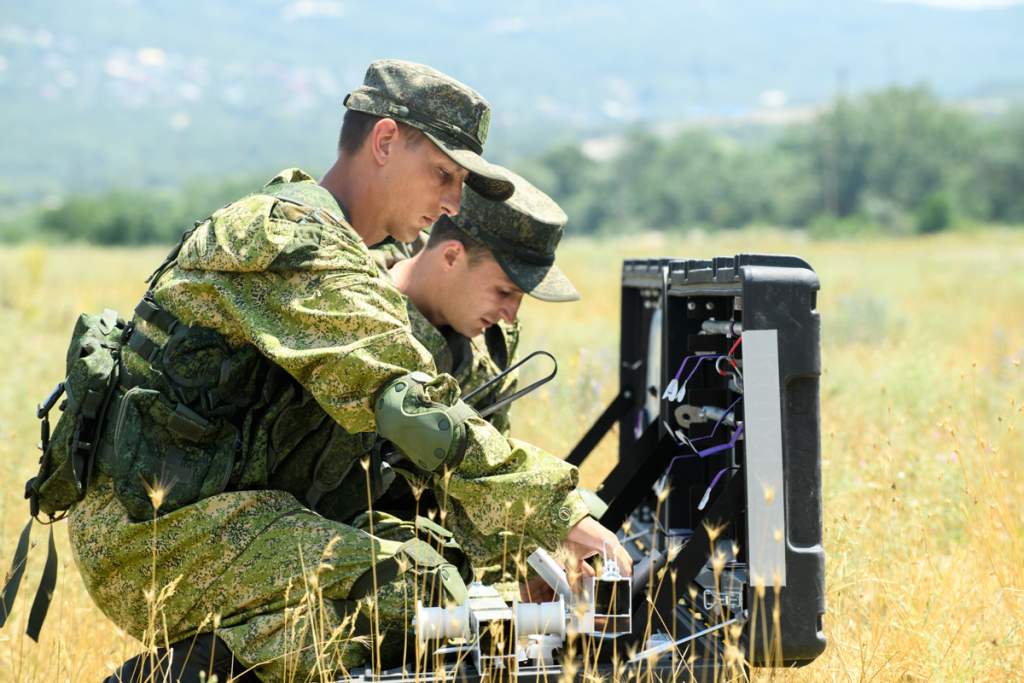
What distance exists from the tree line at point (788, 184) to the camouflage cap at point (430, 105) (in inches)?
2647

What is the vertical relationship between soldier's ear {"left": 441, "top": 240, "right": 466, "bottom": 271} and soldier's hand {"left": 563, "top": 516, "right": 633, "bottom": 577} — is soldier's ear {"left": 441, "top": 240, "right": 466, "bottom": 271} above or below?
above

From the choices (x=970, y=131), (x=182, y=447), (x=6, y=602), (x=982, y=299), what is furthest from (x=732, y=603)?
(x=970, y=131)

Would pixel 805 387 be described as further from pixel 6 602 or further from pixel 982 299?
pixel 982 299

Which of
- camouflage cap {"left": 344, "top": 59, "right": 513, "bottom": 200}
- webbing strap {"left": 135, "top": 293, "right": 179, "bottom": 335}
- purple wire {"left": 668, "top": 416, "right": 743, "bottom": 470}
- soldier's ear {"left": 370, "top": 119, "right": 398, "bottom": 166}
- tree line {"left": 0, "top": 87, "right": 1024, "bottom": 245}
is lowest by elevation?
purple wire {"left": 668, "top": 416, "right": 743, "bottom": 470}

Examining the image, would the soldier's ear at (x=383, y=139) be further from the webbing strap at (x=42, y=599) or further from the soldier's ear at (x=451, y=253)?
the webbing strap at (x=42, y=599)

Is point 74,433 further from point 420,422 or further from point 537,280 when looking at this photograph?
point 537,280

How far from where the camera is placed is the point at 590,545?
2775 millimetres

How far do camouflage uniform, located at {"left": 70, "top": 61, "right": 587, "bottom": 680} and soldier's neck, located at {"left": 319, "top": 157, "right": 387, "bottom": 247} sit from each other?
0.51 feet

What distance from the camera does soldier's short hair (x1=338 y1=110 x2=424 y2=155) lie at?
10.3ft

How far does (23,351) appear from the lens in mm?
9766

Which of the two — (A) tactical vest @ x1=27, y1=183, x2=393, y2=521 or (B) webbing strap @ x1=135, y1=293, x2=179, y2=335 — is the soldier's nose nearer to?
(A) tactical vest @ x1=27, y1=183, x2=393, y2=521

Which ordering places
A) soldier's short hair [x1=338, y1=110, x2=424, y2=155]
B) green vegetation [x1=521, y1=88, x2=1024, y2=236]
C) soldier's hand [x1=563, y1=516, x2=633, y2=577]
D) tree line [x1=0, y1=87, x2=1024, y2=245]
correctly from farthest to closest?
green vegetation [x1=521, y1=88, x2=1024, y2=236]
tree line [x1=0, y1=87, x2=1024, y2=245]
soldier's short hair [x1=338, y1=110, x2=424, y2=155]
soldier's hand [x1=563, y1=516, x2=633, y2=577]

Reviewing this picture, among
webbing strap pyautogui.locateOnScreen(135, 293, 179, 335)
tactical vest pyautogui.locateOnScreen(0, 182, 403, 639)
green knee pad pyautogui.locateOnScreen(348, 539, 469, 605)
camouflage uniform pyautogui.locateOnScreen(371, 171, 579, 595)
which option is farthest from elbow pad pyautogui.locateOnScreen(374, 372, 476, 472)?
camouflage uniform pyautogui.locateOnScreen(371, 171, 579, 595)

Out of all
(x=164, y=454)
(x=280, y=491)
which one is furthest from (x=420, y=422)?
(x=164, y=454)
